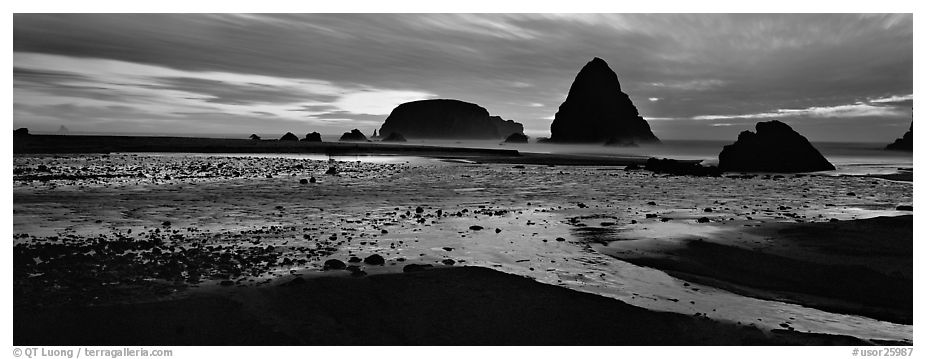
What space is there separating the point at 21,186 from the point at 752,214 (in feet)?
93.5

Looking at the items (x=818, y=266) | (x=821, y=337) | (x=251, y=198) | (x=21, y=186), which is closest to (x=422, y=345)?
(x=821, y=337)

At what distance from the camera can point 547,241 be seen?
1409 centimetres

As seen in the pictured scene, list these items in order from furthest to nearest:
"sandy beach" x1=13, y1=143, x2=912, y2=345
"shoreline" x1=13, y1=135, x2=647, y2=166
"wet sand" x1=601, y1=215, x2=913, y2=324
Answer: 1. "shoreline" x1=13, y1=135, x2=647, y2=166
2. "wet sand" x1=601, y1=215, x2=913, y2=324
3. "sandy beach" x1=13, y1=143, x2=912, y2=345

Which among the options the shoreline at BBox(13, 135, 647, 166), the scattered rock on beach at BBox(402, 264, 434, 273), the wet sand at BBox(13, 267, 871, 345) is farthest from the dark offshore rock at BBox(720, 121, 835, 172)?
the wet sand at BBox(13, 267, 871, 345)

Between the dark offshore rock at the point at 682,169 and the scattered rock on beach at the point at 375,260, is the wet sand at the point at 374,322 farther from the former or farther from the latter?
the dark offshore rock at the point at 682,169

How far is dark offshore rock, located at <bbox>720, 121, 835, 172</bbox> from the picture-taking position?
144 ft

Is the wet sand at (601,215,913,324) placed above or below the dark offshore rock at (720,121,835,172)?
below

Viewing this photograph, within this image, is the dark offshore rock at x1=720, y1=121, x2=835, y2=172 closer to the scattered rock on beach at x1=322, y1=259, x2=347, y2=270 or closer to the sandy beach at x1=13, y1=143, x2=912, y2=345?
the sandy beach at x1=13, y1=143, x2=912, y2=345

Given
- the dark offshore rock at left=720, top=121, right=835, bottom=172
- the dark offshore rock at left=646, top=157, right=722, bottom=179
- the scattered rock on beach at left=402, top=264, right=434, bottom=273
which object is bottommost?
the scattered rock on beach at left=402, top=264, right=434, bottom=273

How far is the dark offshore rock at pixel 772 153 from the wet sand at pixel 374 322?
4108cm

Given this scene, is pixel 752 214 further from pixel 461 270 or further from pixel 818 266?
pixel 461 270

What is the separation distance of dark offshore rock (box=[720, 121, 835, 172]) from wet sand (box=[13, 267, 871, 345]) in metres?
41.1

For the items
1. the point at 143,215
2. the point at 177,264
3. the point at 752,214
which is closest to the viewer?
the point at 177,264
